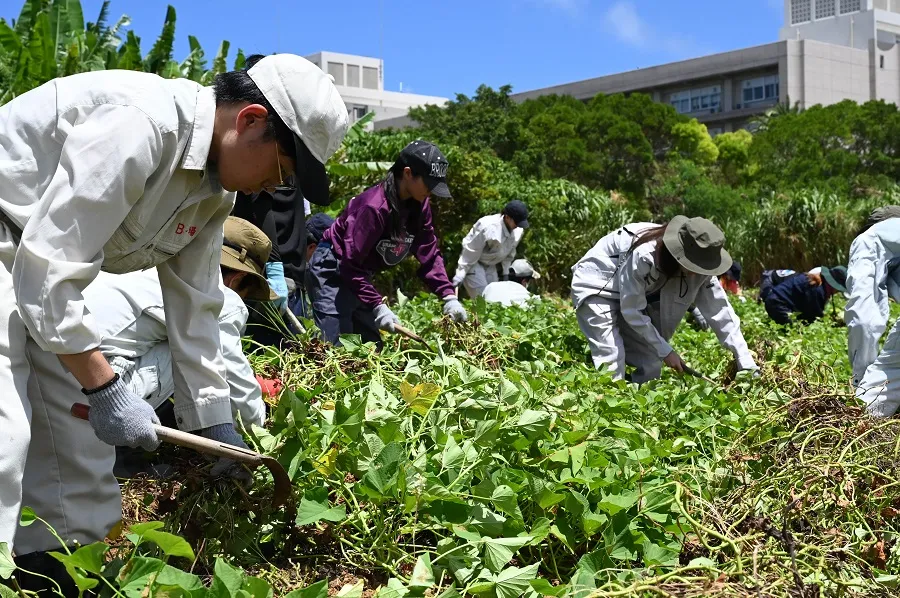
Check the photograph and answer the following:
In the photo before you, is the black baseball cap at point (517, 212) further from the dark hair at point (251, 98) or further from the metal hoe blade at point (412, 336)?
the dark hair at point (251, 98)

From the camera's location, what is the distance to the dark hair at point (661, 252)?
5207 mm

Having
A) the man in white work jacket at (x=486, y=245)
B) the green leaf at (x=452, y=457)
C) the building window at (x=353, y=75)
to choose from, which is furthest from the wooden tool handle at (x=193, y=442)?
the building window at (x=353, y=75)

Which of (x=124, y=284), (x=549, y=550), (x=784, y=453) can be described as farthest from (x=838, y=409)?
(x=124, y=284)

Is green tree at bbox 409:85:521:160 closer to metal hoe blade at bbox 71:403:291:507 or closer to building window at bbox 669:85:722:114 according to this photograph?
metal hoe blade at bbox 71:403:291:507

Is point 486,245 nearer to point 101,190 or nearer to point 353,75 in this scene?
point 101,190

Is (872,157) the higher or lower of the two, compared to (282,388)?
higher

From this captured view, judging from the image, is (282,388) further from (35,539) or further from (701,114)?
(701,114)

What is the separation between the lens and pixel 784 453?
3070 mm

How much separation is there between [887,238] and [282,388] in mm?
3478

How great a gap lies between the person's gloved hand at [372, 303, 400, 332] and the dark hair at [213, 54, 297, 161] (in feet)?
9.41

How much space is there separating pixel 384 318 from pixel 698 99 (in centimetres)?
5633

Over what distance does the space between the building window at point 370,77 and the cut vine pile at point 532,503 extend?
8601 cm

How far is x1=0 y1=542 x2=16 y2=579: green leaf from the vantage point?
1.87 m

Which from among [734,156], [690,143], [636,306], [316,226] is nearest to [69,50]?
[316,226]
